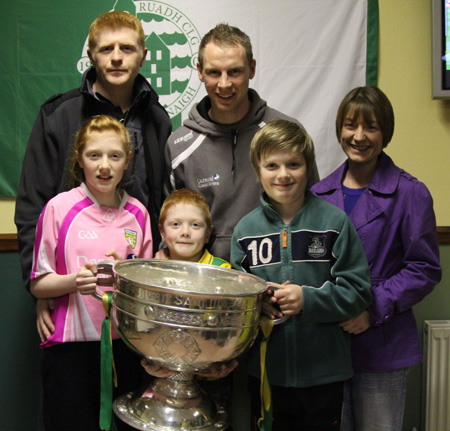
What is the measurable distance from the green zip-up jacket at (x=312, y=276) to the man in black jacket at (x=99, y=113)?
446 mm

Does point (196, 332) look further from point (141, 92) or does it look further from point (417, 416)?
point (417, 416)

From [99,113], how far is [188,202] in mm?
418

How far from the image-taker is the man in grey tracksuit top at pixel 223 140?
5.07 ft

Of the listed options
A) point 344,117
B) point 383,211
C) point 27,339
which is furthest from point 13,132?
point 383,211

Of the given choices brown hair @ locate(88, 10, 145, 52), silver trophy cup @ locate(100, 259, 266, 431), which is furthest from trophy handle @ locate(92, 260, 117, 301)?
brown hair @ locate(88, 10, 145, 52)

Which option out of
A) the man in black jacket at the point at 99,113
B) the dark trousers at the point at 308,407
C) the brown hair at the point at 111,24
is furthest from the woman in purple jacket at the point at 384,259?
the brown hair at the point at 111,24

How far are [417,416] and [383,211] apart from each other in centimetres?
105

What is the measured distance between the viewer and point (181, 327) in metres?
1.03

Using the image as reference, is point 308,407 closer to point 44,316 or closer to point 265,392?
point 265,392

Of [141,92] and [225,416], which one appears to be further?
[141,92]

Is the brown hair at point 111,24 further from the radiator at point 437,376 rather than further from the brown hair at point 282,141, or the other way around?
the radiator at point 437,376

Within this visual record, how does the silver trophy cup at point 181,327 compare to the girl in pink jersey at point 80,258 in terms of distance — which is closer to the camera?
the silver trophy cup at point 181,327

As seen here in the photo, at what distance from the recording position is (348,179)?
5.16 feet

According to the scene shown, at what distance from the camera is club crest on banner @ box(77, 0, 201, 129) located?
95.7 inches
